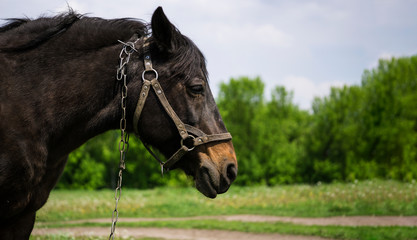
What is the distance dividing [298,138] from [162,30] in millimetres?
36010

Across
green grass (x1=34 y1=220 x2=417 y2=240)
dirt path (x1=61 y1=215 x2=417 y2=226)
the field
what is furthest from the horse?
dirt path (x1=61 y1=215 x2=417 y2=226)

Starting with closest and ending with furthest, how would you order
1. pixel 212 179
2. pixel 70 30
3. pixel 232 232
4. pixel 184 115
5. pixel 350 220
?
pixel 212 179, pixel 184 115, pixel 70 30, pixel 232 232, pixel 350 220

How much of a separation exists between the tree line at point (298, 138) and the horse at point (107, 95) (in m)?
22.1

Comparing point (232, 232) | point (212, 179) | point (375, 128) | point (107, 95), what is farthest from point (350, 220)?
point (375, 128)

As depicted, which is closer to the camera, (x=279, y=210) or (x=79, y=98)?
(x=79, y=98)

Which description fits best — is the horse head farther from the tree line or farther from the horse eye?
the tree line

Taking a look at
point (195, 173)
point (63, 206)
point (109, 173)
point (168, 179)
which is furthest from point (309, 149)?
point (195, 173)

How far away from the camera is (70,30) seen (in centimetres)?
311

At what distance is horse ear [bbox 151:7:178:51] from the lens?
2.83 metres

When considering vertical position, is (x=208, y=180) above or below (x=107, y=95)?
below

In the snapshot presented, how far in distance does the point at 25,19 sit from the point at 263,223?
8.56m

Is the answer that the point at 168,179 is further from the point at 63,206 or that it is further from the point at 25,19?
the point at 25,19

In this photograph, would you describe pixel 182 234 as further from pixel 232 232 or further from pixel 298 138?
pixel 298 138

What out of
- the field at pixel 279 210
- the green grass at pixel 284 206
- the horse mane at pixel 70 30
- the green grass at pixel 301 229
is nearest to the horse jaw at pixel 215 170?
the horse mane at pixel 70 30
